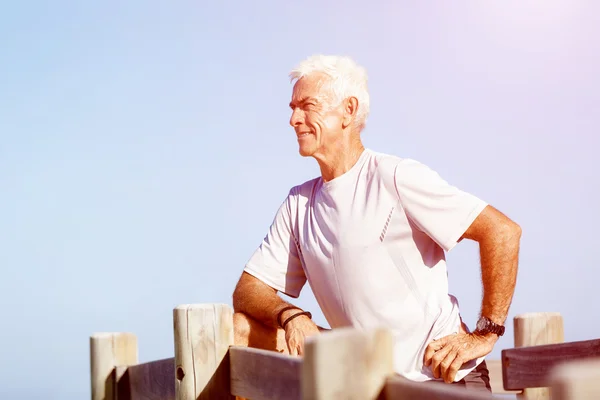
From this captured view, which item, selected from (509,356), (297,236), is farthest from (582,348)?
(297,236)

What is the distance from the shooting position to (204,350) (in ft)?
12.4

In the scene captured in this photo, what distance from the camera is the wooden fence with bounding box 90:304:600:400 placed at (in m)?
2.21

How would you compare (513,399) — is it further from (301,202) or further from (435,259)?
(301,202)

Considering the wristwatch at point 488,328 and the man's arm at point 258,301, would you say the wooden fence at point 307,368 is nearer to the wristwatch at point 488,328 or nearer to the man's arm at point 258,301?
the wristwatch at point 488,328

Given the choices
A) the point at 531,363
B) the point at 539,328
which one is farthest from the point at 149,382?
the point at 539,328

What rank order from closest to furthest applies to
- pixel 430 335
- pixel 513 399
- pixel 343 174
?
pixel 513 399 → pixel 430 335 → pixel 343 174

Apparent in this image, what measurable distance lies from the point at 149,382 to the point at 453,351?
2.01 metres

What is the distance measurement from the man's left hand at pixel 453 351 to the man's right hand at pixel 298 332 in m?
0.53

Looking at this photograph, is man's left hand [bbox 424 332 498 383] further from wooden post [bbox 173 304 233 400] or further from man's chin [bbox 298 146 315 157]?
man's chin [bbox 298 146 315 157]

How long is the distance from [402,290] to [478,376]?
1.65ft

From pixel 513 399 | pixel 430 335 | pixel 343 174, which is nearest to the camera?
pixel 513 399

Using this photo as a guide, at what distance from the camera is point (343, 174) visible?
404 centimetres

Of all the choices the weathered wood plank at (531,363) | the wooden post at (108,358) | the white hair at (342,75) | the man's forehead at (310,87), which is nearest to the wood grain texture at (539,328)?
the weathered wood plank at (531,363)

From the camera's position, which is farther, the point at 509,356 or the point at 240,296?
the point at 240,296
